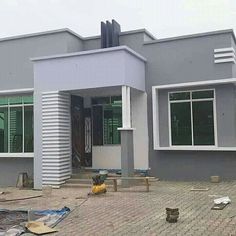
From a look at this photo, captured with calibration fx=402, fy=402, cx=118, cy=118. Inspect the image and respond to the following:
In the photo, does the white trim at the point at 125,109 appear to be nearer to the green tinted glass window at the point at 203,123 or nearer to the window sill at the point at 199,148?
the window sill at the point at 199,148

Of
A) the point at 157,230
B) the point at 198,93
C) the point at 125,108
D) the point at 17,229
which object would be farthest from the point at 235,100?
the point at 17,229

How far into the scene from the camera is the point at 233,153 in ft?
43.8

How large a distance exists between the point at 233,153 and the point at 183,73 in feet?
10.7

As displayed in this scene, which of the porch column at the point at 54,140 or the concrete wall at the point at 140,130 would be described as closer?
the porch column at the point at 54,140

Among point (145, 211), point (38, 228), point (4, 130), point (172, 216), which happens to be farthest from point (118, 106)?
point (38, 228)

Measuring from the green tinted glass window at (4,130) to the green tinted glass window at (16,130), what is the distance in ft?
0.83

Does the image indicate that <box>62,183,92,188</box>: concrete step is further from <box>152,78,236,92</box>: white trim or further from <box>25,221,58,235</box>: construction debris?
<box>25,221,58,235</box>: construction debris

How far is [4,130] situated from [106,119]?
403 cm

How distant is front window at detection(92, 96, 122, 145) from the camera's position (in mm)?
15312

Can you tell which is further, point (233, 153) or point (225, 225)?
point (233, 153)

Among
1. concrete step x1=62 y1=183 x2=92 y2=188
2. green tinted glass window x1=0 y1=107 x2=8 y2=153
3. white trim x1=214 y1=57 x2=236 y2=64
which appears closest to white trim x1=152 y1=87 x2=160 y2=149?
white trim x1=214 y1=57 x2=236 y2=64

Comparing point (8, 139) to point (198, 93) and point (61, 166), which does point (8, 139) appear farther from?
point (198, 93)

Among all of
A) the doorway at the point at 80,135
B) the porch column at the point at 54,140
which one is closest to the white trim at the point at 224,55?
the doorway at the point at 80,135

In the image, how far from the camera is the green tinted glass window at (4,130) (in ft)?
51.4
